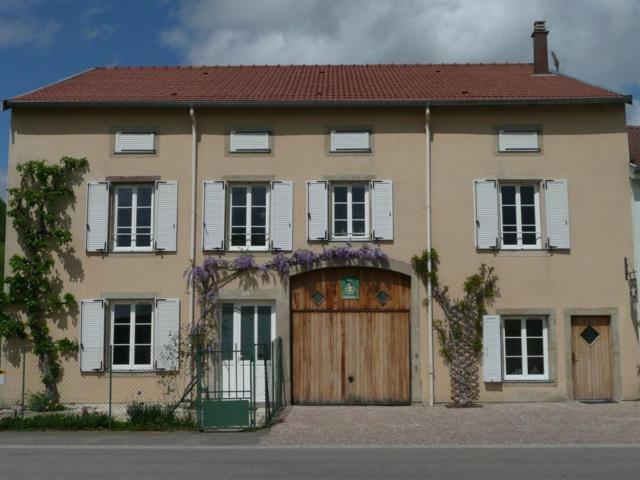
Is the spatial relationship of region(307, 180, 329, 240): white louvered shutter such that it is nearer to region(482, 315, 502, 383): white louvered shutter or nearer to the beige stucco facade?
the beige stucco facade

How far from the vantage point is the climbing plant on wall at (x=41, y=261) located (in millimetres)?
16422

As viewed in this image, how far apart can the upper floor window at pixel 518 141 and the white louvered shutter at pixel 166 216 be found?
730 centimetres

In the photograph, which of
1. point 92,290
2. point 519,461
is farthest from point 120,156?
point 519,461

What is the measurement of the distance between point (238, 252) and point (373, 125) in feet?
13.5

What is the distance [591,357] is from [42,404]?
11.7 m

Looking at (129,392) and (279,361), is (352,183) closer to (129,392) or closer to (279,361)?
(279,361)

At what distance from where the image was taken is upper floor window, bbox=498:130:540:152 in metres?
17.0

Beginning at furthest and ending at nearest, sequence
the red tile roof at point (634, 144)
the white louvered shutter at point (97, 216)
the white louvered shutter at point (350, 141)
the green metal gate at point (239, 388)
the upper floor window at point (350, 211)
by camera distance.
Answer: the red tile roof at point (634, 144)
the white louvered shutter at point (350, 141)
the upper floor window at point (350, 211)
the white louvered shutter at point (97, 216)
the green metal gate at point (239, 388)

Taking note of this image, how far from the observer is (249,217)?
17000 mm

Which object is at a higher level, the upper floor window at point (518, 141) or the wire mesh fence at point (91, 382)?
the upper floor window at point (518, 141)

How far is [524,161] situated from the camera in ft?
55.9

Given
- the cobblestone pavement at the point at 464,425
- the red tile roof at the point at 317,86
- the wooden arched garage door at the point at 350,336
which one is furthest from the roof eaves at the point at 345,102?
the cobblestone pavement at the point at 464,425

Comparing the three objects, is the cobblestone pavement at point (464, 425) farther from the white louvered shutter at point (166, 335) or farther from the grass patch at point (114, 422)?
the white louvered shutter at point (166, 335)

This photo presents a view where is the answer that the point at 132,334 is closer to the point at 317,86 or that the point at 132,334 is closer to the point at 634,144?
the point at 317,86
